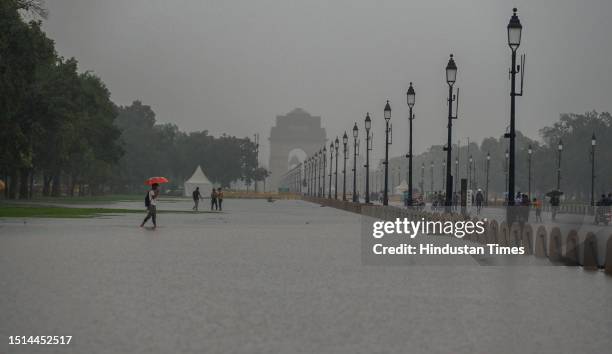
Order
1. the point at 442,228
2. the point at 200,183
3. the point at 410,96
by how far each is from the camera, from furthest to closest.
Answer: the point at 200,183
the point at 410,96
the point at 442,228

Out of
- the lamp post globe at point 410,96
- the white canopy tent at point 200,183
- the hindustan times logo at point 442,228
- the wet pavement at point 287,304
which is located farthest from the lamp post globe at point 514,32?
the white canopy tent at point 200,183

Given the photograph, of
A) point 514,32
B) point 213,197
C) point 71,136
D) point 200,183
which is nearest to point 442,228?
point 514,32

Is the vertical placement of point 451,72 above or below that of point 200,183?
above

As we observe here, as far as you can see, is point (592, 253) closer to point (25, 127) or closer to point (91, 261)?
point (91, 261)

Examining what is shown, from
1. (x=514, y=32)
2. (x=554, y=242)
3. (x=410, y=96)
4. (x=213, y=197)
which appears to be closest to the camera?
(x=554, y=242)

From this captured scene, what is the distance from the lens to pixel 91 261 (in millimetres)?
19641

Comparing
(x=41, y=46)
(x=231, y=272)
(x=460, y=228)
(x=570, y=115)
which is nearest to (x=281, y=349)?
(x=231, y=272)

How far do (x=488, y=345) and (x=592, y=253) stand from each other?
10945 mm

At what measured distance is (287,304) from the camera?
13.1 metres

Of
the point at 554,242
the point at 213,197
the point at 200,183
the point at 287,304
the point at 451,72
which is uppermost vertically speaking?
the point at 451,72

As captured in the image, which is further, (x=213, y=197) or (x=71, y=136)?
(x=71, y=136)

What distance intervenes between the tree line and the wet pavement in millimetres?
22477

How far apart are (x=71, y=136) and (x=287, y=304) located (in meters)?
62.1

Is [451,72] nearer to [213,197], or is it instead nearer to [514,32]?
[514,32]
